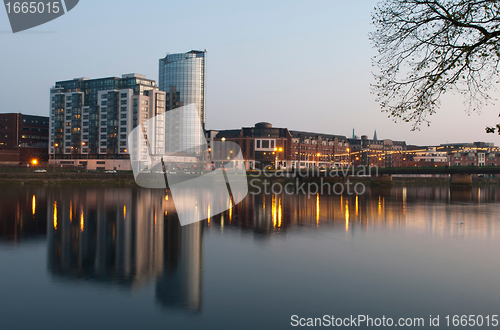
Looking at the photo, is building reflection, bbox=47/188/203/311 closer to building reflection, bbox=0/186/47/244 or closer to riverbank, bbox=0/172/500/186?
building reflection, bbox=0/186/47/244

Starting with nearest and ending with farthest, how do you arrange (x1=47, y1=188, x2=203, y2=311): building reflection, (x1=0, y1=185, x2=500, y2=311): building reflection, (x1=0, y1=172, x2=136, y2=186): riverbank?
(x1=47, y1=188, x2=203, y2=311): building reflection
(x1=0, y1=185, x2=500, y2=311): building reflection
(x1=0, y1=172, x2=136, y2=186): riverbank

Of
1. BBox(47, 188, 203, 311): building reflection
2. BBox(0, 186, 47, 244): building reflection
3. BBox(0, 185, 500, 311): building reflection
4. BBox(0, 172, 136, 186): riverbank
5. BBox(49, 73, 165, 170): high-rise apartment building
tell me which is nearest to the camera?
BBox(47, 188, 203, 311): building reflection

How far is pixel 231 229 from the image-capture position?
2842cm

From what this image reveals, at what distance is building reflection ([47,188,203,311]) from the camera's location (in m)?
15.2

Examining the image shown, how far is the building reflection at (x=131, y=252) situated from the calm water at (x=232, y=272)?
7cm

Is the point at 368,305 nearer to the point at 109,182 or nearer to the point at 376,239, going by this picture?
the point at 376,239

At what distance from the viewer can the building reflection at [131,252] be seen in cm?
1517

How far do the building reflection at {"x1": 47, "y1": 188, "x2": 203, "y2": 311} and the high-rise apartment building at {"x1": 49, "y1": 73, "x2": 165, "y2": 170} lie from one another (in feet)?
402

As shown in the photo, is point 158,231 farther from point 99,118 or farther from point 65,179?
point 99,118

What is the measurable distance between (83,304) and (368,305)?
9049mm

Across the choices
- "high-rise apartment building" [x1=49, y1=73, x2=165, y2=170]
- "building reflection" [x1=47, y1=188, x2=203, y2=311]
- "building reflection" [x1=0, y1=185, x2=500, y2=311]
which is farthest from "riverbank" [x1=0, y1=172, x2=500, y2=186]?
"high-rise apartment building" [x1=49, y1=73, x2=165, y2=170]

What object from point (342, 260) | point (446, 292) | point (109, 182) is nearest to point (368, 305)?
point (446, 292)

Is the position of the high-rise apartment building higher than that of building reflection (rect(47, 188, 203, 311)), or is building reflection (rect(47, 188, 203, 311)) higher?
the high-rise apartment building

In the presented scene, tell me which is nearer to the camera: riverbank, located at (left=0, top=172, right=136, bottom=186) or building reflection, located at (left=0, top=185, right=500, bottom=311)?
building reflection, located at (left=0, top=185, right=500, bottom=311)
